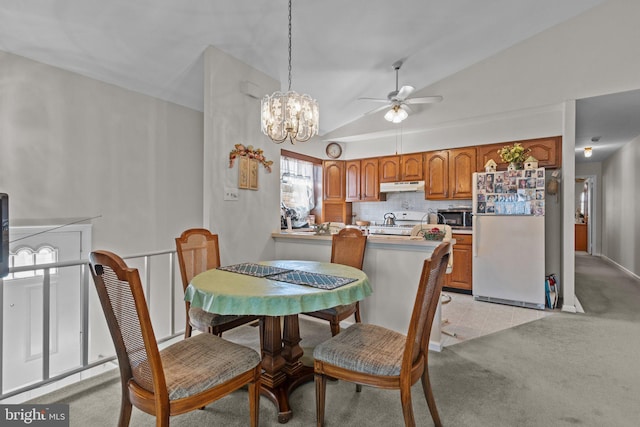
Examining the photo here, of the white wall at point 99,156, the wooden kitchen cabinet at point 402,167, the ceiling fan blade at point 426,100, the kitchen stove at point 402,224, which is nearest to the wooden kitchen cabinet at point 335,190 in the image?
the kitchen stove at point 402,224

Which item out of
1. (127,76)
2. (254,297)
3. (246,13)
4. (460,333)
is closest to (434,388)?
(460,333)

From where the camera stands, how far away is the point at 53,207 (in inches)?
110

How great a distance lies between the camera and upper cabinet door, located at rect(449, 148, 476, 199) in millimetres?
4832

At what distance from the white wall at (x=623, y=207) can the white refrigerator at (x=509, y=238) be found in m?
2.98

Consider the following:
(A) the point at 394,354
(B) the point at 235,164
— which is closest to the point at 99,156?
(B) the point at 235,164

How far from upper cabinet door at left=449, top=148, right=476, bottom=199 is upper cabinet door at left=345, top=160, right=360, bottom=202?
1.65 metres

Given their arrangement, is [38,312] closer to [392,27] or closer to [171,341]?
[171,341]

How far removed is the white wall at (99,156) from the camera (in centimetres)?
260

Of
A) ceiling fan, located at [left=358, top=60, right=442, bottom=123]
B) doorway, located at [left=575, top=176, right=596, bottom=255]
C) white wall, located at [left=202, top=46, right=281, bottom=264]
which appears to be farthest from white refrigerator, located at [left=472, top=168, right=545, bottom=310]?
doorway, located at [left=575, top=176, right=596, bottom=255]

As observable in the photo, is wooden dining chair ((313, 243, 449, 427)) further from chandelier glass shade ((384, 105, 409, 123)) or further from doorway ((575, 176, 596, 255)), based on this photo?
doorway ((575, 176, 596, 255))

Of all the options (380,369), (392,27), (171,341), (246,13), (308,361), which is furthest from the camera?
(392,27)

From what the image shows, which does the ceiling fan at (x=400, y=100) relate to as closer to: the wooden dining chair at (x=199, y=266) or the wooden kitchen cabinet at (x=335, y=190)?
the wooden kitchen cabinet at (x=335, y=190)

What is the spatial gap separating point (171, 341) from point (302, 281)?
5.72 feet

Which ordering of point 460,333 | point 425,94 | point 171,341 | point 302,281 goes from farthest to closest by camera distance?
point 425,94, point 460,333, point 171,341, point 302,281
